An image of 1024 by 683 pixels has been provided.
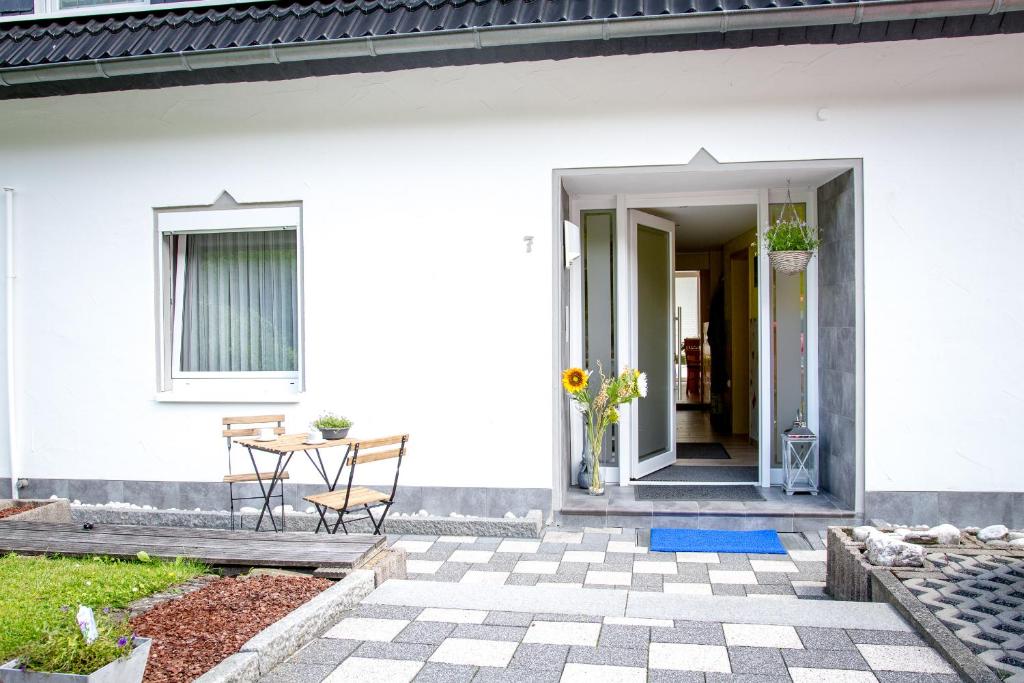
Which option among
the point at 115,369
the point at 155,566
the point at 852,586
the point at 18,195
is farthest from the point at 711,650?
the point at 18,195

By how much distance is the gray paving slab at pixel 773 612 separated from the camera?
3693mm

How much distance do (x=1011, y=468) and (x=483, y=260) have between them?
378 centimetres

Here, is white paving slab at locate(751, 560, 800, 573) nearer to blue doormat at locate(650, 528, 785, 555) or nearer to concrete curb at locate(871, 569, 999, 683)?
blue doormat at locate(650, 528, 785, 555)

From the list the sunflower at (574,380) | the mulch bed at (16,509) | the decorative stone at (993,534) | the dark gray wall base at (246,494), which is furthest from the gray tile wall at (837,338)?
the mulch bed at (16,509)

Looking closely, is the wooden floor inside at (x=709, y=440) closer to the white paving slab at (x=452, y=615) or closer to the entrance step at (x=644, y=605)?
the entrance step at (x=644, y=605)

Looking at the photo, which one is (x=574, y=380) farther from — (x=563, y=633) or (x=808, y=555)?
(x=563, y=633)

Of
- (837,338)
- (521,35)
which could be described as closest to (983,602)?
(837,338)

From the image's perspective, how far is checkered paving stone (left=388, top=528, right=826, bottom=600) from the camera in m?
4.85

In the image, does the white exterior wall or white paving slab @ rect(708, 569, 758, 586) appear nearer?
white paving slab @ rect(708, 569, 758, 586)

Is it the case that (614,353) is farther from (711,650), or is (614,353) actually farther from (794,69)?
(711,650)

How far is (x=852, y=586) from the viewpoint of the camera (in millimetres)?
4363

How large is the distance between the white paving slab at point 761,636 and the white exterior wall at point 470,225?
2616 millimetres

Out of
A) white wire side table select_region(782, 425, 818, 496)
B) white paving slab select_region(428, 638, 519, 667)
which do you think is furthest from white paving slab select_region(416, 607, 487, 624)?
white wire side table select_region(782, 425, 818, 496)

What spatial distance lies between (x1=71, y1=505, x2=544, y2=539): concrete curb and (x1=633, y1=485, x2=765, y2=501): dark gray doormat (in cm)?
104
